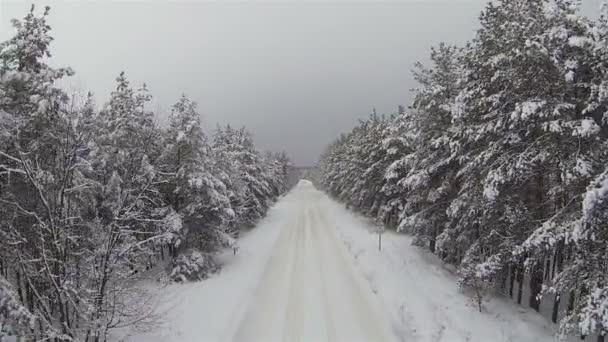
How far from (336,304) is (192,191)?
358 inches

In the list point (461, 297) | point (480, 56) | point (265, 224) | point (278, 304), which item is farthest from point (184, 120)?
point (265, 224)

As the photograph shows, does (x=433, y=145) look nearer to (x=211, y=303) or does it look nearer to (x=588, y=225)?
(x=588, y=225)

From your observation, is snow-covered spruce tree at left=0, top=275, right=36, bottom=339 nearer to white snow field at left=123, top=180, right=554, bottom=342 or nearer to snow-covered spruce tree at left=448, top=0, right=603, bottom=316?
white snow field at left=123, top=180, right=554, bottom=342

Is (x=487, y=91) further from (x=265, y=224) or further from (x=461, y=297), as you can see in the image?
(x=265, y=224)

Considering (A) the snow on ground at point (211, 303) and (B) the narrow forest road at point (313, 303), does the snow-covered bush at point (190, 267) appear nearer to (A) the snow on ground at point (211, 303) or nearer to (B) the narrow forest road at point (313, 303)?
(A) the snow on ground at point (211, 303)

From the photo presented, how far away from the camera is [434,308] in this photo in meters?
12.0

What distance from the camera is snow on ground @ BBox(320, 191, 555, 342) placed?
1030 centimetres

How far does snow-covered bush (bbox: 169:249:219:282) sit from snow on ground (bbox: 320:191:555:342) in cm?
806

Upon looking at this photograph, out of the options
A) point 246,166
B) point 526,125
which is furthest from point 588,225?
point 246,166

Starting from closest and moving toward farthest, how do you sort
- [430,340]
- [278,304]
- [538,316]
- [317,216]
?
1. [430,340]
2. [538,316]
3. [278,304]
4. [317,216]

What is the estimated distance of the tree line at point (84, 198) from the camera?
A: 6652 mm

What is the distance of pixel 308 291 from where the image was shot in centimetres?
1449

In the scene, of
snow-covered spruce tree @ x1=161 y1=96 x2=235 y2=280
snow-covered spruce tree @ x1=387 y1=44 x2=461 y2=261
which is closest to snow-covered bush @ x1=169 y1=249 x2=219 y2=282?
snow-covered spruce tree @ x1=161 y1=96 x2=235 y2=280

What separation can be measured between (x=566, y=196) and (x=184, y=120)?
644 inches
